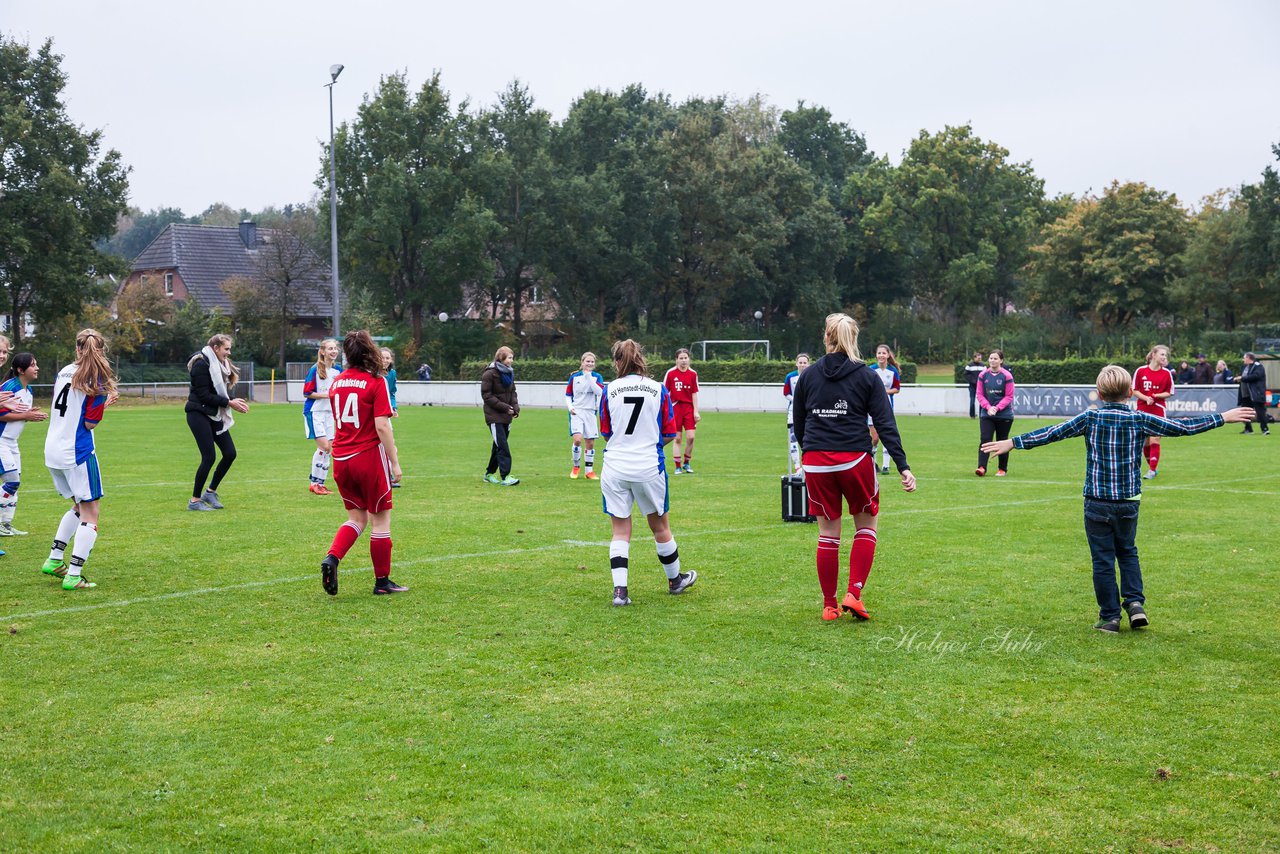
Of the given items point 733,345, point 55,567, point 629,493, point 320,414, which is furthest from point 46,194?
point 629,493

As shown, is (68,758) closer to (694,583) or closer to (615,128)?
(694,583)

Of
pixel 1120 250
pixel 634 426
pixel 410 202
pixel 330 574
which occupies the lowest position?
pixel 330 574

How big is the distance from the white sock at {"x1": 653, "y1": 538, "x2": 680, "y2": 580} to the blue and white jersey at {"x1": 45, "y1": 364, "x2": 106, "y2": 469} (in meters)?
4.57

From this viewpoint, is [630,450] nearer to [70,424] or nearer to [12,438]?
[70,424]

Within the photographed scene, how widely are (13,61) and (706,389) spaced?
3304 cm

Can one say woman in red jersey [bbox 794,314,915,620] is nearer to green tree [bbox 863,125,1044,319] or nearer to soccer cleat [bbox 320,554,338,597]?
soccer cleat [bbox 320,554,338,597]

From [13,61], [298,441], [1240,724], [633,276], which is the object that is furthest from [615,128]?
[1240,724]

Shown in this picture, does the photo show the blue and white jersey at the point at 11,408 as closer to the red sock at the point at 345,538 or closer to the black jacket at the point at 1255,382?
the red sock at the point at 345,538

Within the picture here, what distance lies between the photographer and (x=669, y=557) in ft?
29.0

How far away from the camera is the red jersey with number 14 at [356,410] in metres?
8.64

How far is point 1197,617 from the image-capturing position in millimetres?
7988

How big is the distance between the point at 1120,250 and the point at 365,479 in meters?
59.7

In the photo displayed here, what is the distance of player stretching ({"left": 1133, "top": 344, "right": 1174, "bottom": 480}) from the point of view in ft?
54.9

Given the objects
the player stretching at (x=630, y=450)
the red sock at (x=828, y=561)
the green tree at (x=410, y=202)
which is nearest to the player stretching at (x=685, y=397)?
the player stretching at (x=630, y=450)
